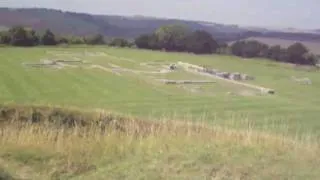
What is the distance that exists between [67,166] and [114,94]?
76.9 feet

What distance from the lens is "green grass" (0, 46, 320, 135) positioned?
23.3 m

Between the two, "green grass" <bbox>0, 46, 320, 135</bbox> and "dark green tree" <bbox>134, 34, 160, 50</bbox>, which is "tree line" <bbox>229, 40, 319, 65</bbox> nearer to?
"dark green tree" <bbox>134, 34, 160, 50</bbox>

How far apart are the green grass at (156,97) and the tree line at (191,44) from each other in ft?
99.8

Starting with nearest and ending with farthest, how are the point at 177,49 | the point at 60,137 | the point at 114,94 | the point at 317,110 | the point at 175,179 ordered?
the point at 175,179, the point at 60,137, the point at 317,110, the point at 114,94, the point at 177,49

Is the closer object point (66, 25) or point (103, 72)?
point (103, 72)

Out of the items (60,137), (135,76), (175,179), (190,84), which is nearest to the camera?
(175,179)

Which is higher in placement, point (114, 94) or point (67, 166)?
point (67, 166)

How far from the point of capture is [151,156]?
26.2ft

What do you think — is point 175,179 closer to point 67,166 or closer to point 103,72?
point 67,166

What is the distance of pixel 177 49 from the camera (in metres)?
81.6

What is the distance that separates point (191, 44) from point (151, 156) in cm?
7355

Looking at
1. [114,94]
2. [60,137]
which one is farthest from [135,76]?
[60,137]

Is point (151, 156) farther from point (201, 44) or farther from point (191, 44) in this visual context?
point (191, 44)

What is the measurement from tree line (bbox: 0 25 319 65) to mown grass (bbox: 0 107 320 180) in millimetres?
66697
